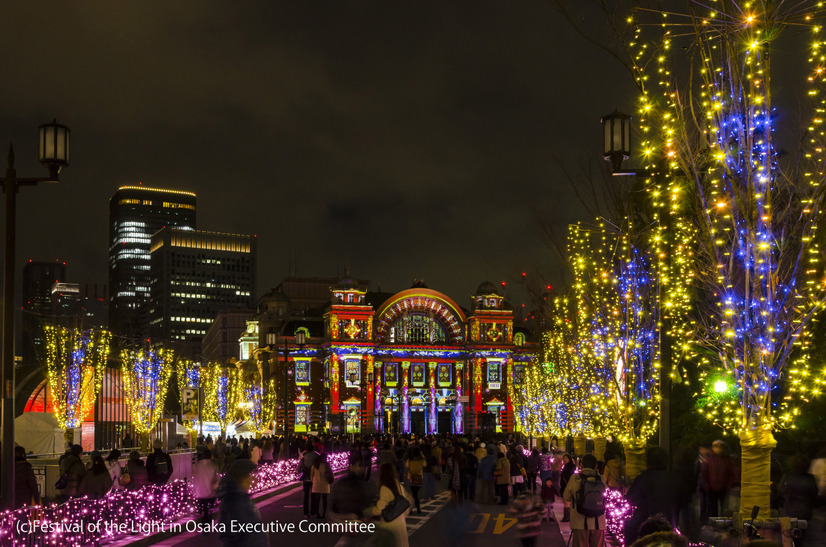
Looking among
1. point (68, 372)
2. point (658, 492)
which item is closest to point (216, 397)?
point (68, 372)

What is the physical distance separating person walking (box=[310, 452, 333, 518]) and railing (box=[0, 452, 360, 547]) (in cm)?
282

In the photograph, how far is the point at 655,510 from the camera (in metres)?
11.5

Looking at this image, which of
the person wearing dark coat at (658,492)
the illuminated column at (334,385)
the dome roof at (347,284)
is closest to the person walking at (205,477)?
the person wearing dark coat at (658,492)

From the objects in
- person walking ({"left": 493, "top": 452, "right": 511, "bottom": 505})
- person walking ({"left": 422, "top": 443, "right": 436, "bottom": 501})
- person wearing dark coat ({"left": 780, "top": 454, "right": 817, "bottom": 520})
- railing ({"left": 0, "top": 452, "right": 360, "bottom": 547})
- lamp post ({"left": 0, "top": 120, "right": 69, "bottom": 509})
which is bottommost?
person walking ({"left": 422, "top": 443, "right": 436, "bottom": 501})

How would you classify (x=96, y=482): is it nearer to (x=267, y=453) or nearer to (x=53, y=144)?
(x=53, y=144)

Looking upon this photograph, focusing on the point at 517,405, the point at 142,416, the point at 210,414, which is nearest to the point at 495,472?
the point at 142,416

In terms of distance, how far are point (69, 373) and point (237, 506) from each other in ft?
120

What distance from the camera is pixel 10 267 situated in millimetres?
14055

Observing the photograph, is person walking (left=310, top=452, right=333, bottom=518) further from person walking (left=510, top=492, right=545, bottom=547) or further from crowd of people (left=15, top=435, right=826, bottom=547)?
person walking (left=510, top=492, right=545, bottom=547)

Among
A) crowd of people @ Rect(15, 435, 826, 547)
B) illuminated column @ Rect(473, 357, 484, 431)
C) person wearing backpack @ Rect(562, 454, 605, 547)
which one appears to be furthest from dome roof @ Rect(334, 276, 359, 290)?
person wearing backpack @ Rect(562, 454, 605, 547)

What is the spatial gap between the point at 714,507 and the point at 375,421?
8283 centimetres

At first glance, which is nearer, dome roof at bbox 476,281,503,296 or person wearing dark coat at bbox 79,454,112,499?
person wearing dark coat at bbox 79,454,112,499

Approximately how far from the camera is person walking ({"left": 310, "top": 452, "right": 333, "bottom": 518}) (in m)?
20.9

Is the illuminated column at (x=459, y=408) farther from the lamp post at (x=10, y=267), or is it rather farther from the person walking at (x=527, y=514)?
the person walking at (x=527, y=514)
